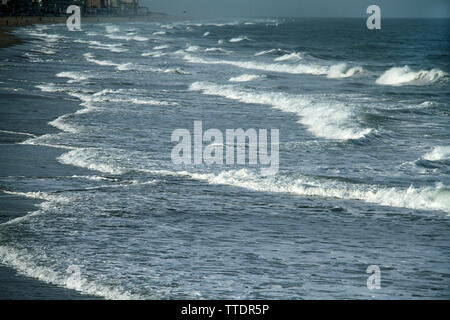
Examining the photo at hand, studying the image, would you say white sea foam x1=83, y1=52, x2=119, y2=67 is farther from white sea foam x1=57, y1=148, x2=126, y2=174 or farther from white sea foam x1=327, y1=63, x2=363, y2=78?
white sea foam x1=57, y1=148, x2=126, y2=174

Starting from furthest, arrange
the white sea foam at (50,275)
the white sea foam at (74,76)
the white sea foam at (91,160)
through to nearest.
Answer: the white sea foam at (74,76) → the white sea foam at (91,160) → the white sea foam at (50,275)

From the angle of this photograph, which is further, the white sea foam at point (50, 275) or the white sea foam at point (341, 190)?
the white sea foam at point (341, 190)

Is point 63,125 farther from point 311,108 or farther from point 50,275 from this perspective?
point 50,275

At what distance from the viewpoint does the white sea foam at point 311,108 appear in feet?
70.0

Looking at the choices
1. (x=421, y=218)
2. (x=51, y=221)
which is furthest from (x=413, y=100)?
(x=51, y=221)

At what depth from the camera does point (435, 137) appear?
21047 mm

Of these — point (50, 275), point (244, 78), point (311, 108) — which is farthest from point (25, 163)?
point (244, 78)

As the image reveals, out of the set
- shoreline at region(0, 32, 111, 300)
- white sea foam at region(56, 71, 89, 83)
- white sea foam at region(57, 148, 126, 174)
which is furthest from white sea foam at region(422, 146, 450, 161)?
white sea foam at region(56, 71, 89, 83)

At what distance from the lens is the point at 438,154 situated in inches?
696

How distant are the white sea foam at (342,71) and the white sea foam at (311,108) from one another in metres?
13.9

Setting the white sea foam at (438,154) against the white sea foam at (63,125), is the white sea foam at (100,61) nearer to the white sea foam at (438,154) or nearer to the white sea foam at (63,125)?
the white sea foam at (63,125)

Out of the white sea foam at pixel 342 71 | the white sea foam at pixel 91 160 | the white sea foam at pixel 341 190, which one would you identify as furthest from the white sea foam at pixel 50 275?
the white sea foam at pixel 342 71

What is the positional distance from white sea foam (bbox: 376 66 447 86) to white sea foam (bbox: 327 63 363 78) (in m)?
3.50

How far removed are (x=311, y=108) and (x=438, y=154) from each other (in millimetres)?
9784
